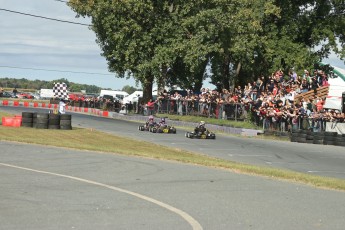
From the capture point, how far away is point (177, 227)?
6586mm

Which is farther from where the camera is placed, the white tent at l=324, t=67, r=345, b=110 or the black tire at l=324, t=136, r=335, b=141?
the white tent at l=324, t=67, r=345, b=110

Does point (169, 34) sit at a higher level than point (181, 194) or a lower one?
higher

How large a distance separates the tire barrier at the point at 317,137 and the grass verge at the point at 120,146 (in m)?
7.72

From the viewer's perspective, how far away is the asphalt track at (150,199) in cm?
684

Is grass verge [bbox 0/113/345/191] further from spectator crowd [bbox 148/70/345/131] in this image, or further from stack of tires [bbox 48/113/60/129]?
spectator crowd [bbox 148/70/345/131]

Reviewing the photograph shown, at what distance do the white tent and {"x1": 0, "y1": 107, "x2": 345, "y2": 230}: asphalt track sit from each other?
29015 millimetres

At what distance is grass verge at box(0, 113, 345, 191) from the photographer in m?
12.7

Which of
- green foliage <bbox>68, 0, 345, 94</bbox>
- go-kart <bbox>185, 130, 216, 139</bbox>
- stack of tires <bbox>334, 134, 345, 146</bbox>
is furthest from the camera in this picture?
green foliage <bbox>68, 0, 345, 94</bbox>

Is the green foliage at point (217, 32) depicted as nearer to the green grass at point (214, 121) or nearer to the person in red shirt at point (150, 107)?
the person in red shirt at point (150, 107)

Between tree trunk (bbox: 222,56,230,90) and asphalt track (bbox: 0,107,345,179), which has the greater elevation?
tree trunk (bbox: 222,56,230,90)

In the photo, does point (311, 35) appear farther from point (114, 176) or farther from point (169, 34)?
point (114, 176)

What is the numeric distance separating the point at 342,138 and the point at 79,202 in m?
18.9

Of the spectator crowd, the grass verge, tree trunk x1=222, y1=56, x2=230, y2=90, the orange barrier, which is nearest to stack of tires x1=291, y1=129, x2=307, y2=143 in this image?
the spectator crowd

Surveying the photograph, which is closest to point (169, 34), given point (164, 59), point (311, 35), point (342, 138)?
point (164, 59)
